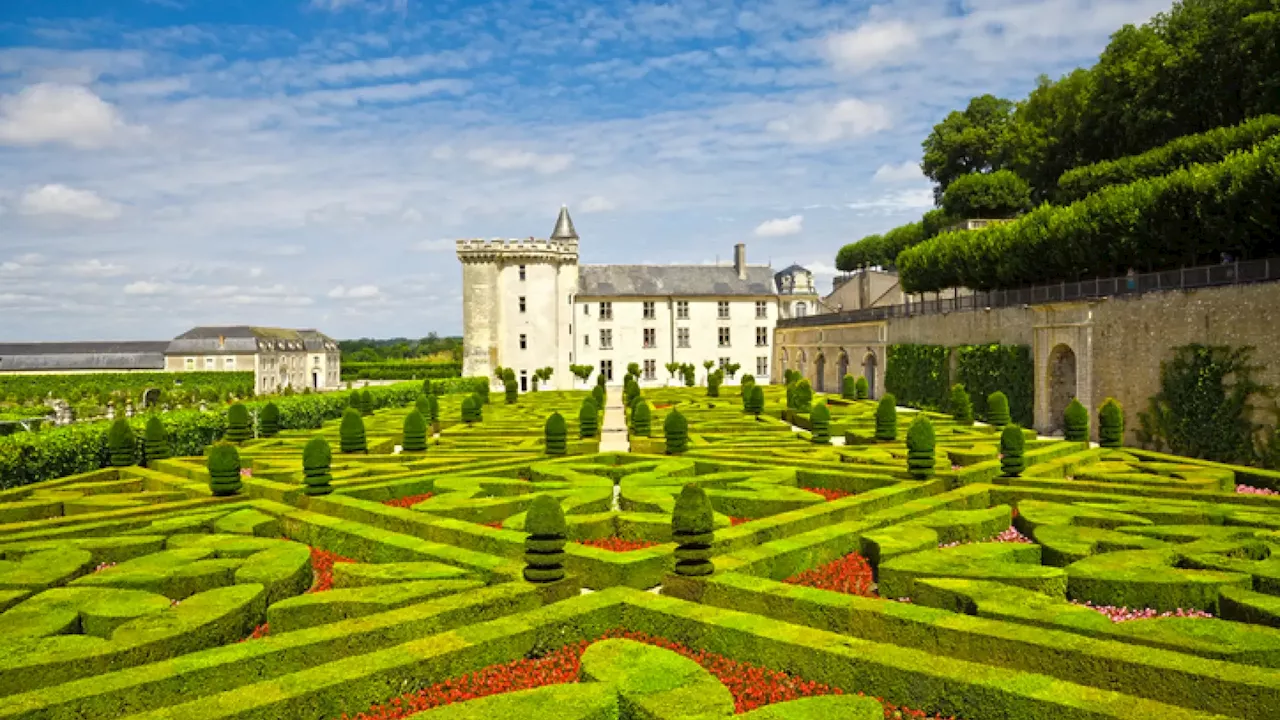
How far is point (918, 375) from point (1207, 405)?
19632mm

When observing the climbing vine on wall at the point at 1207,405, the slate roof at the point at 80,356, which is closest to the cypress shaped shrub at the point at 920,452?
the climbing vine on wall at the point at 1207,405

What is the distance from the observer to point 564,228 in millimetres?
67312

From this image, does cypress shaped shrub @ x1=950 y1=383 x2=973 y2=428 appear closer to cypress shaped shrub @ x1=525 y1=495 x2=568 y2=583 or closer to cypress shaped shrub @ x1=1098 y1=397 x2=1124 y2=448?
cypress shaped shrub @ x1=1098 y1=397 x2=1124 y2=448

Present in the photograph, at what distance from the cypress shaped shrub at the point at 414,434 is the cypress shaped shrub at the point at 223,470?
6.60 m

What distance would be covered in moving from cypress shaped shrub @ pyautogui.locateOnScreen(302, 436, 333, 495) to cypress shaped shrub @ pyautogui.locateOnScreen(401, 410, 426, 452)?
677cm

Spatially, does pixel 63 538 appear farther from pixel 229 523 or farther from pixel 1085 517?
pixel 1085 517

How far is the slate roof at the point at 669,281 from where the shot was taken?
68.0 meters

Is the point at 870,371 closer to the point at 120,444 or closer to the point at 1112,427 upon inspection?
the point at 1112,427

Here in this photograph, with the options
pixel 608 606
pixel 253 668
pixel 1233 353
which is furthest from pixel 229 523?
pixel 1233 353

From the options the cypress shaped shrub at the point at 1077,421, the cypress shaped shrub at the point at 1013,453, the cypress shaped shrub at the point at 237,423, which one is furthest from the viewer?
the cypress shaped shrub at the point at 237,423

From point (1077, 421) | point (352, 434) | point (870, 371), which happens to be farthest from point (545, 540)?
point (870, 371)

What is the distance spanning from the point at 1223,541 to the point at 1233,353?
13.5 m

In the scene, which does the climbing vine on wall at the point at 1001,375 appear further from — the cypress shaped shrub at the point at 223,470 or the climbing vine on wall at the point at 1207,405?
the cypress shaped shrub at the point at 223,470

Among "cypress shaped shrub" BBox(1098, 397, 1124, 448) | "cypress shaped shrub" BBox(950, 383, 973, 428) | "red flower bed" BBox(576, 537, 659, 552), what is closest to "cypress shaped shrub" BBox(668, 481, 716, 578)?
"red flower bed" BBox(576, 537, 659, 552)
